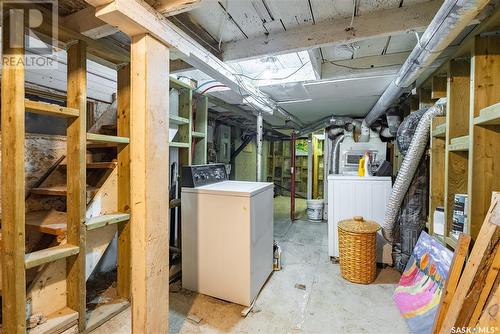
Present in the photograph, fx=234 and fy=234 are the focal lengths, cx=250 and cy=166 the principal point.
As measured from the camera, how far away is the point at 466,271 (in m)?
1.19

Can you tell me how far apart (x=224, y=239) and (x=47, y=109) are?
55.6 inches

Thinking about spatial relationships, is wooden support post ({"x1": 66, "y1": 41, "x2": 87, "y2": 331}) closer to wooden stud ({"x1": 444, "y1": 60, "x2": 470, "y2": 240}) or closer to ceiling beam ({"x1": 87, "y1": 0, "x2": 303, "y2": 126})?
ceiling beam ({"x1": 87, "y1": 0, "x2": 303, "y2": 126})

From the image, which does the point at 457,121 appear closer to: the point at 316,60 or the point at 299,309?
the point at 316,60

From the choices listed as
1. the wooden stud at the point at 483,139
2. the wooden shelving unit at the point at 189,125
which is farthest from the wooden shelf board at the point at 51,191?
the wooden stud at the point at 483,139

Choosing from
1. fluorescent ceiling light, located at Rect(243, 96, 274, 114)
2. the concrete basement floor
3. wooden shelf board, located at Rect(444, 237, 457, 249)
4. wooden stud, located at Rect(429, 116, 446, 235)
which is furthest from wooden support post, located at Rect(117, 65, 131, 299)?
wooden stud, located at Rect(429, 116, 446, 235)

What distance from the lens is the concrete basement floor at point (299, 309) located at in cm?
160

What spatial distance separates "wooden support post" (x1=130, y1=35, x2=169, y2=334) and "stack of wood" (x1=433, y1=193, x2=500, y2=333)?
1.45 m

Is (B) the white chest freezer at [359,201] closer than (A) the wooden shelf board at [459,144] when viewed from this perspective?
No

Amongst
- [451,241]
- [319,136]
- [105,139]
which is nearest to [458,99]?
[451,241]

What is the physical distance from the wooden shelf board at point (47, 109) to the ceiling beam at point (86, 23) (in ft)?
1.60

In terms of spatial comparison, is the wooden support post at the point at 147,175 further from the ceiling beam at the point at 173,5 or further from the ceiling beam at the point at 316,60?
the ceiling beam at the point at 316,60

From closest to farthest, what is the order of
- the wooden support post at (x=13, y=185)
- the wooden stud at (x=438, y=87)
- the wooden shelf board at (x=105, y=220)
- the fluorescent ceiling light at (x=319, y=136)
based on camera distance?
the wooden support post at (x=13, y=185), the wooden shelf board at (x=105, y=220), the wooden stud at (x=438, y=87), the fluorescent ceiling light at (x=319, y=136)

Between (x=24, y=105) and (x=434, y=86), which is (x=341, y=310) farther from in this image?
(x=24, y=105)

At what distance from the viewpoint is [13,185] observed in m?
1.21
